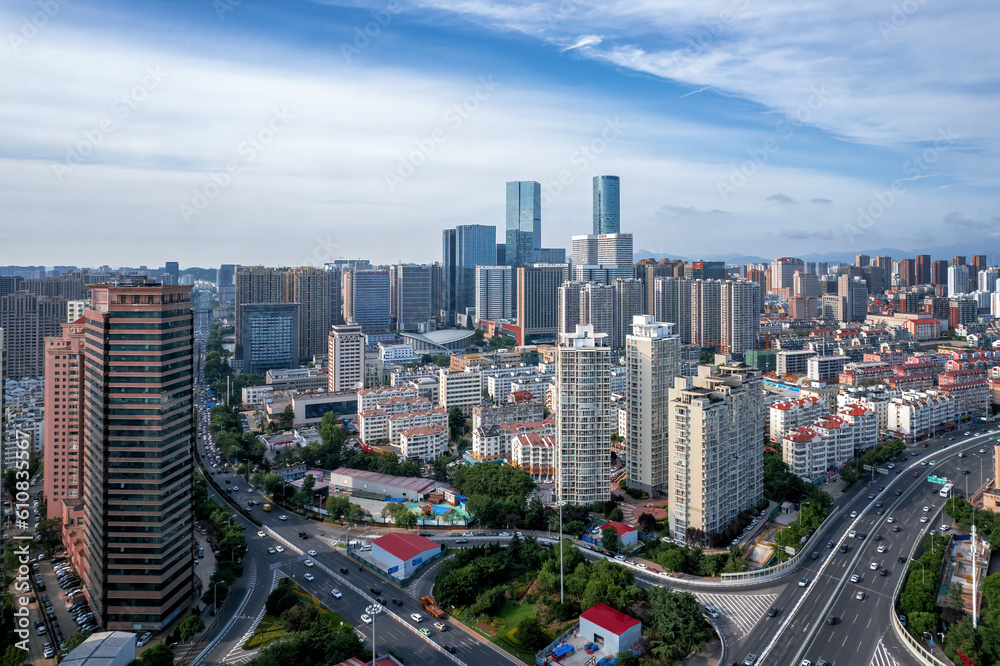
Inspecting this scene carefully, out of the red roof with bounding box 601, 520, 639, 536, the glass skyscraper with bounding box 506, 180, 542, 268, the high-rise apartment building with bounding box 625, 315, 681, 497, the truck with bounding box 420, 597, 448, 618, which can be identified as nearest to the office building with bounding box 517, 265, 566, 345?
the glass skyscraper with bounding box 506, 180, 542, 268

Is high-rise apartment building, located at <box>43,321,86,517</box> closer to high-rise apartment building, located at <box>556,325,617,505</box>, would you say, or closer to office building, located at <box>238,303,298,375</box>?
high-rise apartment building, located at <box>556,325,617,505</box>

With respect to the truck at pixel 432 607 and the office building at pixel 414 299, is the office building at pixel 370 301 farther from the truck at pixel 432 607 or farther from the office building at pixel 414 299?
the truck at pixel 432 607

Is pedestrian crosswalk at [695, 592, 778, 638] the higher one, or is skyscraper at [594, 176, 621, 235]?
skyscraper at [594, 176, 621, 235]

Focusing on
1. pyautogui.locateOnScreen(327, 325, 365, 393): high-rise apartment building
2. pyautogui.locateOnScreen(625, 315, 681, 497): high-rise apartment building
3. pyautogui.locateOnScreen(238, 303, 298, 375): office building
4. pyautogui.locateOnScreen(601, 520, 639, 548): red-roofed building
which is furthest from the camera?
pyautogui.locateOnScreen(238, 303, 298, 375): office building

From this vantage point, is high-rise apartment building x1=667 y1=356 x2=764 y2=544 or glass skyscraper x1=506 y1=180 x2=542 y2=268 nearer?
high-rise apartment building x1=667 y1=356 x2=764 y2=544

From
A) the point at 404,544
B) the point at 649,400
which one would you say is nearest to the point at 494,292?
the point at 649,400

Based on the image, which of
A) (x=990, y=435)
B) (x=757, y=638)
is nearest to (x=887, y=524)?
(x=757, y=638)

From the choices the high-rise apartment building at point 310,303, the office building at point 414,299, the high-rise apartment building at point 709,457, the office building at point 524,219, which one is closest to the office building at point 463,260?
the office building at point 524,219

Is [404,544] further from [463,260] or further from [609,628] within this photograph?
[463,260]

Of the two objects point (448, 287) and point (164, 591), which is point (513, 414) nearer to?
point (164, 591)
